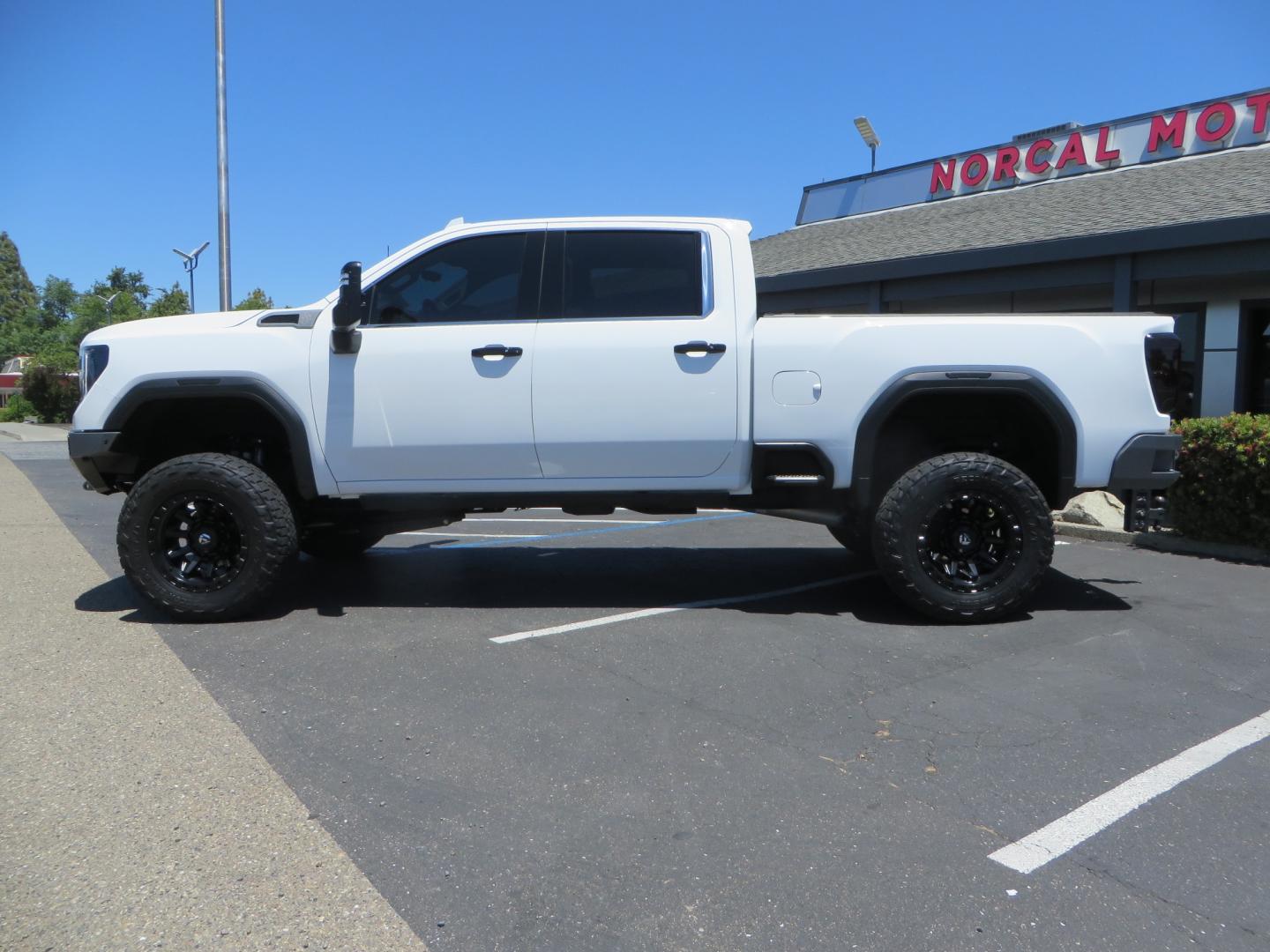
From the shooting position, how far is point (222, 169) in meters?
17.0

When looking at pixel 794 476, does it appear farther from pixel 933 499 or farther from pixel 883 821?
pixel 883 821

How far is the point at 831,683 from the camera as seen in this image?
178 inches

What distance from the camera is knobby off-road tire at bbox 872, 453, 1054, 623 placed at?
5.45 m

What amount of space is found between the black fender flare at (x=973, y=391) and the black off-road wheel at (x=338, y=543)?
3.31 m

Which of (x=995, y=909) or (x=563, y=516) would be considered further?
(x=563, y=516)

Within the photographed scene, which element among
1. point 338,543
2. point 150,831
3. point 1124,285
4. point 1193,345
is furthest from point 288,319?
point 1193,345

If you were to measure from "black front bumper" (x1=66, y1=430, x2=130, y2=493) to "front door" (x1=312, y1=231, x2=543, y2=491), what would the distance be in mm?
1154

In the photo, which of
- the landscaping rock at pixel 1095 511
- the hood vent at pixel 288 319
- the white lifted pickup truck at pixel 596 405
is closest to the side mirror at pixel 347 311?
the white lifted pickup truck at pixel 596 405

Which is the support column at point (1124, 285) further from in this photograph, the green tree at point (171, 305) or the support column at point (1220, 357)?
the green tree at point (171, 305)

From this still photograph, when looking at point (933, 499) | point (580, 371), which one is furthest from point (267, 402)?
point (933, 499)

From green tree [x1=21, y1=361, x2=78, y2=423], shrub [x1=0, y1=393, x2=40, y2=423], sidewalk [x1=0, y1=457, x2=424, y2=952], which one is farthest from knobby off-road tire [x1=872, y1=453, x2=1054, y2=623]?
shrub [x1=0, y1=393, x2=40, y2=423]

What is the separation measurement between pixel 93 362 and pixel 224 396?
0.76 m

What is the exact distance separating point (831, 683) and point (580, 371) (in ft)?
6.99

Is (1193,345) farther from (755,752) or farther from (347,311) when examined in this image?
(755,752)
